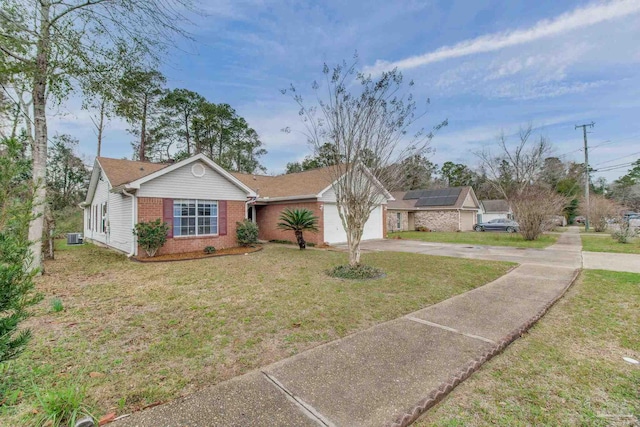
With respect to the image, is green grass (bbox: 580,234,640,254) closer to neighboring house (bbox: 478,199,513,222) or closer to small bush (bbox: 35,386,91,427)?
small bush (bbox: 35,386,91,427)

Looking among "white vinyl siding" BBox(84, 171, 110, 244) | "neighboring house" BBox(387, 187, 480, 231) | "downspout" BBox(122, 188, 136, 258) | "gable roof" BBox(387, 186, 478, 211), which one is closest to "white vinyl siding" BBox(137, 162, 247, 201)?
"downspout" BBox(122, 188, 136, 258)

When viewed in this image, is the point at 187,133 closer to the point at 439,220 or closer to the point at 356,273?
the point at 356,273

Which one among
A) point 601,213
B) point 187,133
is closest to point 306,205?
point 187,133

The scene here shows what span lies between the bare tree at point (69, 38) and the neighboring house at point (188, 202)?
313 cm

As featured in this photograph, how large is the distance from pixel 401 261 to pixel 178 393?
838 centimetres

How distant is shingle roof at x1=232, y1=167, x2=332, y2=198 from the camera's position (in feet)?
48.0

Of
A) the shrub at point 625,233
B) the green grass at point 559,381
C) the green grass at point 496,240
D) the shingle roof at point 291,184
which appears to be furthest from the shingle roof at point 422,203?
the green grass at point 559,381

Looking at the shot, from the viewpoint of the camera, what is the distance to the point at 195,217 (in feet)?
37.6

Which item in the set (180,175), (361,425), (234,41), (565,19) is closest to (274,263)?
(180,175)

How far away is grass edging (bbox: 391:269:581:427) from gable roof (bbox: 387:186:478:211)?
874 inches

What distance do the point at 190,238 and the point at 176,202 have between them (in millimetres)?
1530

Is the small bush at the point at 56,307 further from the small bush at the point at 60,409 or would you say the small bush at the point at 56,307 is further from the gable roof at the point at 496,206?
the gable roof at the point at 496,206

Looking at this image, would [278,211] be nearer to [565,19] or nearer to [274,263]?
[274,263]

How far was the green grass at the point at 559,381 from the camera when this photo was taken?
2.29m
